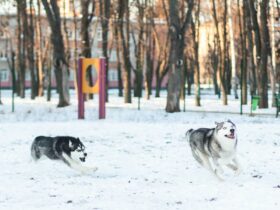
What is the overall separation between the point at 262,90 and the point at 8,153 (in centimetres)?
2019

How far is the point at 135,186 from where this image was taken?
29.7 ft

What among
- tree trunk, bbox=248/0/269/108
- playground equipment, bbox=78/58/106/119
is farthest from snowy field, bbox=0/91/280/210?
tree trunk, bbox=248/0/269/108

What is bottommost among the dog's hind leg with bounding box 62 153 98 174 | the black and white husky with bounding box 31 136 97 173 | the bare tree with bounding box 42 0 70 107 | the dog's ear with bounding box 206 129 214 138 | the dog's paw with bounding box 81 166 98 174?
the dog's paw with bounding box 81 166 98 174

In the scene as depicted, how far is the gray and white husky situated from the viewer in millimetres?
9172

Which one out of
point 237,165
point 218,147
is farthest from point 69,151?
point 237,165

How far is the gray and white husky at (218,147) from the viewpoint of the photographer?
9172 millimetres

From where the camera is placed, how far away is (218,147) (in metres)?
9.32

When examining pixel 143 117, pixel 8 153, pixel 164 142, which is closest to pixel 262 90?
pixel 143 117

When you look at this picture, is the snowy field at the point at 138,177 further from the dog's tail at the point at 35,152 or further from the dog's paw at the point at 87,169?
the dog's tail at the point at 35,152

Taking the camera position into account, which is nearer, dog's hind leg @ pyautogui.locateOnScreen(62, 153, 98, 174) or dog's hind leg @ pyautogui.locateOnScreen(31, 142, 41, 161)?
dog's hind leg @ pyautogui.locateOnScreen(62, 153, 98, 174)

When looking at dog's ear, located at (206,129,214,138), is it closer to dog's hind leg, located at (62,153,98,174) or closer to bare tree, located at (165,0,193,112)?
dog's hind leg, located at (62,153,98,174)

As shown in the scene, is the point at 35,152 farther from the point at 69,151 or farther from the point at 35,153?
the point at 69,151

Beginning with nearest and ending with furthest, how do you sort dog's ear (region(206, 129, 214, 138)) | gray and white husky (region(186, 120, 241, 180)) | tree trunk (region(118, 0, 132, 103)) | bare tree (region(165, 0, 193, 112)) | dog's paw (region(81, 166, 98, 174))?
gray and white husky (region(186, 120, 241, 180))
dog's ear (region(206, 129, 214, 138))
dog's paw (region(81, 166, 98, 174))
bare tree (region(165, 0, 193, 112))
tree trunk (region(118, 0, 132, 103))

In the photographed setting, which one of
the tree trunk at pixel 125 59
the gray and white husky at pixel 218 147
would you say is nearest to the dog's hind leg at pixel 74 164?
the gray and white husky at pixel 218 147
